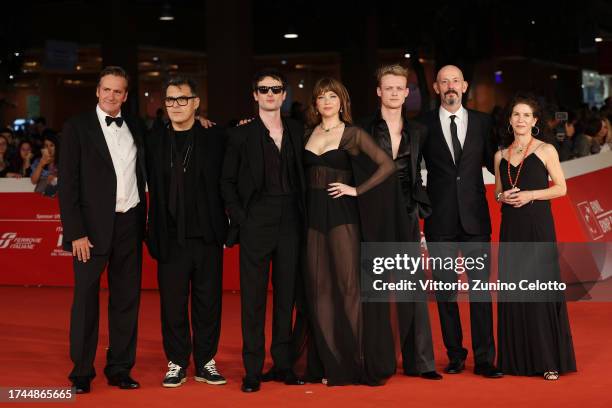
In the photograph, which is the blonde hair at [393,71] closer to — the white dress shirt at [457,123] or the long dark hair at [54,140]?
the white dress shirt at [457,123]

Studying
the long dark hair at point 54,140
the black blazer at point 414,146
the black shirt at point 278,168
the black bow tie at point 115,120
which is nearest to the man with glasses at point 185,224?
the black bow tie at point 115,120

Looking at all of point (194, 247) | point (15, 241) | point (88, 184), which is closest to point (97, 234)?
point (88, 184)

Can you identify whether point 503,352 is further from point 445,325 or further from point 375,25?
point 375,25

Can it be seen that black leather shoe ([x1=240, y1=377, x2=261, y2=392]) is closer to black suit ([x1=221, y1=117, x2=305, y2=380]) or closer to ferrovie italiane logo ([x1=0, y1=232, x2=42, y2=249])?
black suit ([x1=221, y1=117, x2=305, y2=380])

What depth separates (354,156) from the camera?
601cm

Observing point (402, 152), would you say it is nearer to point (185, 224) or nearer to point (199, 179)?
point (199, 179)

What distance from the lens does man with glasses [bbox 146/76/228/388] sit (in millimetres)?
6164

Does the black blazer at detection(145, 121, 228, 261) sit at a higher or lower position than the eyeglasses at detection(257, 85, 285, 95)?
lower

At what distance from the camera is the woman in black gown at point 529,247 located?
6.23 m

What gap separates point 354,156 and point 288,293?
36.0 inches

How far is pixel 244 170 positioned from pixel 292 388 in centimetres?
132

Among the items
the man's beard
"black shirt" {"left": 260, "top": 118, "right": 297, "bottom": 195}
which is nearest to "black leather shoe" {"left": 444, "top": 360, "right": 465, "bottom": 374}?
"black shirt" {"left": 260, "top": 118, "right": 297, "bottom": 195}

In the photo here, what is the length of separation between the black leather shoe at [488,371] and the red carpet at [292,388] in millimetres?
59

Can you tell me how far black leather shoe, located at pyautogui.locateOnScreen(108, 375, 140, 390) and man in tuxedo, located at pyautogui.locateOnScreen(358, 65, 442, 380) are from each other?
1646 millimetres
